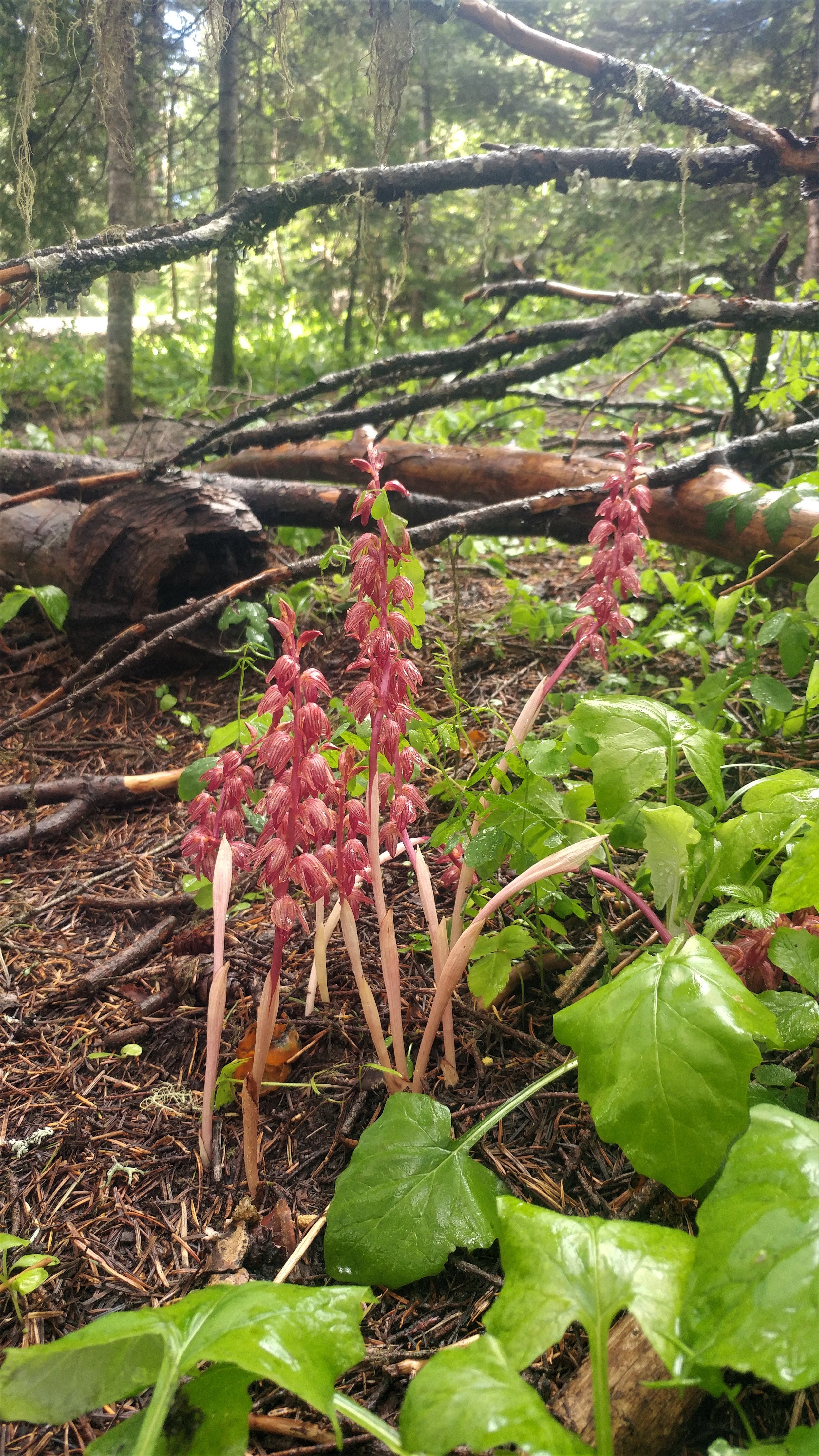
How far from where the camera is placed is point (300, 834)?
4.43 ft

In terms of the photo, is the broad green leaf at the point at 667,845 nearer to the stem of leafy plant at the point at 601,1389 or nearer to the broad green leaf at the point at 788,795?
the broad green leaf at the point at 788,795

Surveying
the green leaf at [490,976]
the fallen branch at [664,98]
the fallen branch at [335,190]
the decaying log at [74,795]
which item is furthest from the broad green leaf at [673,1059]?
the fallen branch at [664,98]

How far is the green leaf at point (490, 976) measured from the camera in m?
1.67

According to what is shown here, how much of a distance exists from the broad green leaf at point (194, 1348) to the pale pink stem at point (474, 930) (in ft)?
1.71

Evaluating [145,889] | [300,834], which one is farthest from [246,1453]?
[145,889]

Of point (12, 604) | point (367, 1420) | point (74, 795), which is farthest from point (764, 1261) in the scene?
point (12, 604)

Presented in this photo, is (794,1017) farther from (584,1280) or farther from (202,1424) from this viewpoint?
(202,1424)

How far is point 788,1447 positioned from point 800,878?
2.43ft

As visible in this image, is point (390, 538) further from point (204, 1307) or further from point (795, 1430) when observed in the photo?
point (795, 1430)

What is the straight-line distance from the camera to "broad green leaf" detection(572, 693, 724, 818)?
5.32 ft

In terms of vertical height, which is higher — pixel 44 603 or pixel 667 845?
pixel 667 845

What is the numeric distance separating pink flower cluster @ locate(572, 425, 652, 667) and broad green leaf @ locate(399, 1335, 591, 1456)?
4.77 feet

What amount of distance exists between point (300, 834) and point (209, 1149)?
739 millimetres

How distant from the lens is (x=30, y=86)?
13.9 ft
